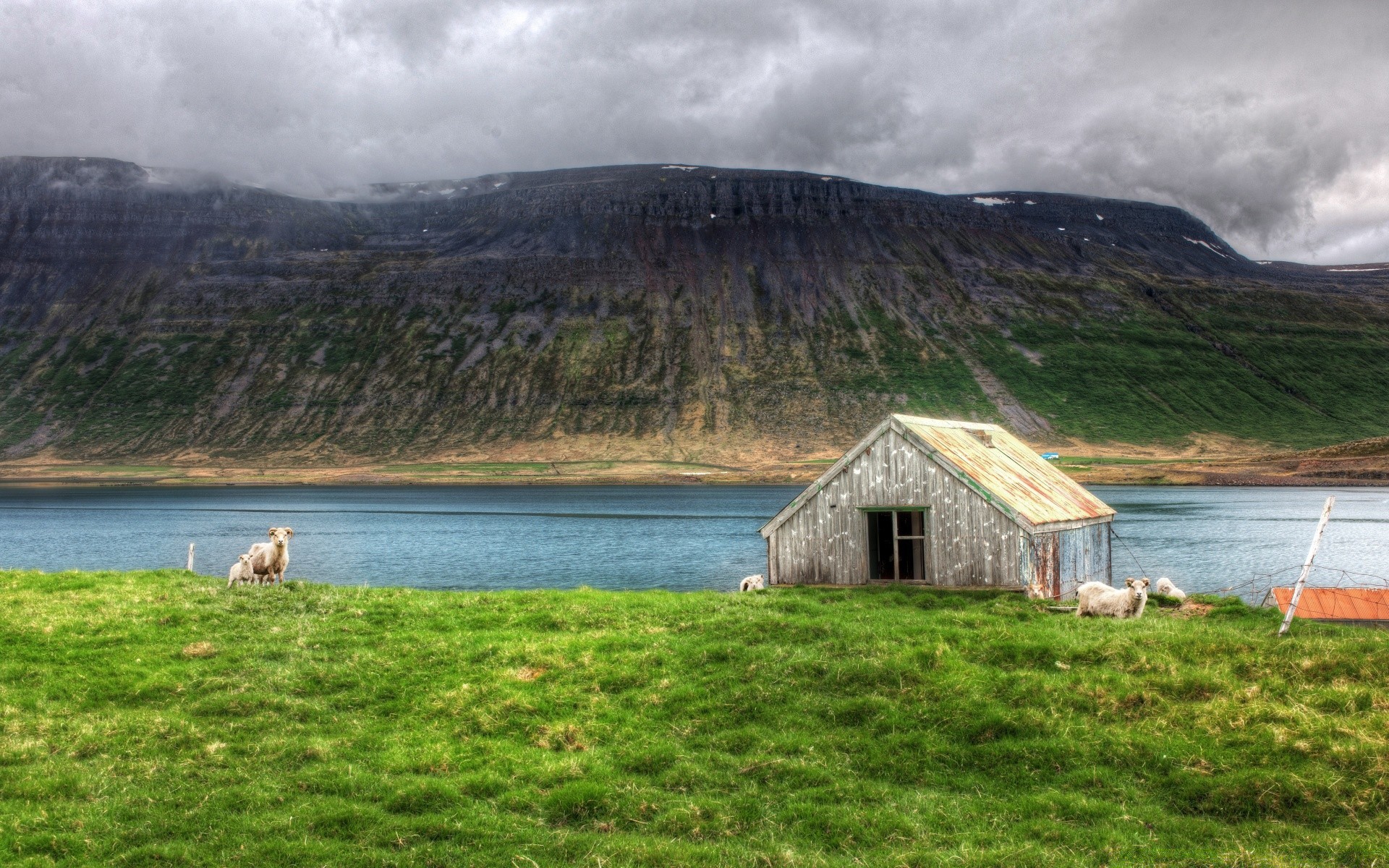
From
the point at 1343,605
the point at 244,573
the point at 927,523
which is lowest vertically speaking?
the point at 1343,605

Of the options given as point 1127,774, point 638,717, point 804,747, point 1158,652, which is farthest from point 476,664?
point 1158,652

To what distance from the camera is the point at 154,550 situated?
63.2 metres

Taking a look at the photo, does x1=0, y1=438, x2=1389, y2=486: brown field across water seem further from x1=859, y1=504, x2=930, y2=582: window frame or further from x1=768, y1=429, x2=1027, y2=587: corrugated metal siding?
x1=768, y1=429, x2=1027, y2=587: corrugated metal siding

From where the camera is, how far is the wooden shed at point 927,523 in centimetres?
2736

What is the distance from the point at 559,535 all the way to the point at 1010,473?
154 feet

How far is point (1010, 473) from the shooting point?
31.4m

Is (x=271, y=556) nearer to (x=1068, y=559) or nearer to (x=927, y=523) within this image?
(x=927, y=523)

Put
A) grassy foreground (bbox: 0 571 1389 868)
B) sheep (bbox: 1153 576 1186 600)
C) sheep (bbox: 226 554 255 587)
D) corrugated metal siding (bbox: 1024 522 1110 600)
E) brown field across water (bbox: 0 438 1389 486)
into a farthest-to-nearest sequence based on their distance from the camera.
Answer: brown field across water (bbox: 0 438 1389 486), sheep (bbox: 1153 576 1186 600), corrugated metal siding (bbox: 1024 522 1110 600), sheep (bbox: 226 554 255 587), grassy foreground (bbox: 0 571 1389 868)

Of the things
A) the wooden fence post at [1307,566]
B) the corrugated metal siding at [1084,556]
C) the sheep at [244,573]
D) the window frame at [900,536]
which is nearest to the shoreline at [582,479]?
the corrugated metal siding at [1084,556]

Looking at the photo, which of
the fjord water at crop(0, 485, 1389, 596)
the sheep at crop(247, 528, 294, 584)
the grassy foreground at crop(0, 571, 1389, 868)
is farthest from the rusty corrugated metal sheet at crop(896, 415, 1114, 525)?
the sheep at crop(247, 528, 294, 584)

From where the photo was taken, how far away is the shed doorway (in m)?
28.6

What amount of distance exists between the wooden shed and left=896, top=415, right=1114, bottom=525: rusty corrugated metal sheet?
80 millimetres

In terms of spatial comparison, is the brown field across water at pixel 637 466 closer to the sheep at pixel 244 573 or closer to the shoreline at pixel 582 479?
the shoreline at pixel 582 479

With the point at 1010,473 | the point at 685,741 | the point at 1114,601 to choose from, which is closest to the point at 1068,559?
the point at 1010,473
